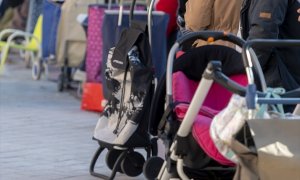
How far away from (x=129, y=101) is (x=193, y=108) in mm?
1804

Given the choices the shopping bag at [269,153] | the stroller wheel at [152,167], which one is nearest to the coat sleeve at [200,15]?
the stroller wheel at [152,167]

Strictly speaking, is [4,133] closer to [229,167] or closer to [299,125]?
[229,167]

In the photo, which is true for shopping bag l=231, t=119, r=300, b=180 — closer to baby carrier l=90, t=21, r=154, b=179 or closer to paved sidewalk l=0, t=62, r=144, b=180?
baby carrier l=90, t=21, r=154, b=179

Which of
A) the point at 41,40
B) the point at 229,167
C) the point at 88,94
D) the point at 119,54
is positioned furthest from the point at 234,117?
the point at 41,40

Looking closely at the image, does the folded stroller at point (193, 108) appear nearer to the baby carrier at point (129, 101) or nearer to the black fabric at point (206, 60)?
the black fabric at point (206, 60)

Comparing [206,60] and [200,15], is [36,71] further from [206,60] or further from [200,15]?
[206,60]

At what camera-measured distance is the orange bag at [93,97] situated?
10.4 m

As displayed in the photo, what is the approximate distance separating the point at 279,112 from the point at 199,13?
2340 millimetres

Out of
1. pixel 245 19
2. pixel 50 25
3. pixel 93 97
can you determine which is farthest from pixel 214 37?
pixel 50 25

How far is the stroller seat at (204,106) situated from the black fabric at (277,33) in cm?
45

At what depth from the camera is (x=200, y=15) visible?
7.02 m

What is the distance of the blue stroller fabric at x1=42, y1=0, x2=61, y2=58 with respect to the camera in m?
12.0

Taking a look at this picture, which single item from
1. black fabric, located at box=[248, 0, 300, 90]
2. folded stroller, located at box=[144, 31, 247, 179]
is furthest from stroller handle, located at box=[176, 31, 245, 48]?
black fabric, located at box=[248, 0, 300, 90]

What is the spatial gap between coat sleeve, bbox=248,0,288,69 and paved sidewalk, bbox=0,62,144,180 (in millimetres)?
1713
